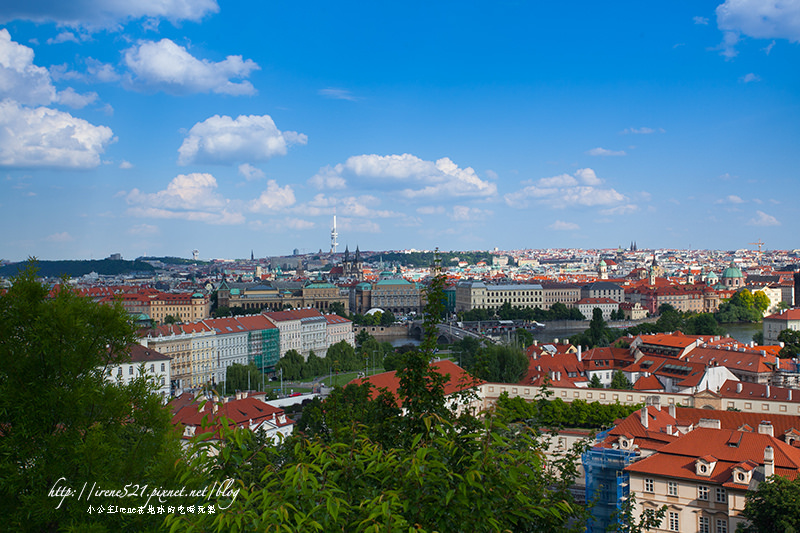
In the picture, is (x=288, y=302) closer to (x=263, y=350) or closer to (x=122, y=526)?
(x=263, y=350)

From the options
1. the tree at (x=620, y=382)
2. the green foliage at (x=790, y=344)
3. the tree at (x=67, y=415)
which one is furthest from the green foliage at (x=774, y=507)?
the green foliage at (x=790, y=344)

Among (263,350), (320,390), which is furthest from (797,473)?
(263,350)

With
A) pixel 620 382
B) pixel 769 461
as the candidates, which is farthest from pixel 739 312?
pixel 769 461

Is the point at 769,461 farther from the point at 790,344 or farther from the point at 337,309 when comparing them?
the point at 337,309

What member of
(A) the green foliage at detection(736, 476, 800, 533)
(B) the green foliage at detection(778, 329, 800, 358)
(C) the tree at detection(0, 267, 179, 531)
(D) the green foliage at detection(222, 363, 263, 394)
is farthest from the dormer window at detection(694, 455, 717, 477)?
(D) the green foliage at detection(222, 363, 263, 394)

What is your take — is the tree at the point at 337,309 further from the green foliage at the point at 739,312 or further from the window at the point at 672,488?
the window at the point at 672,488
